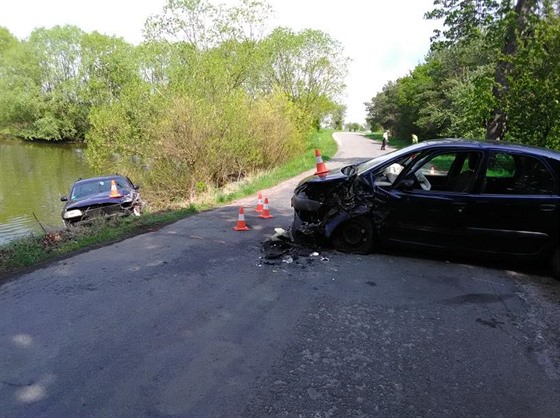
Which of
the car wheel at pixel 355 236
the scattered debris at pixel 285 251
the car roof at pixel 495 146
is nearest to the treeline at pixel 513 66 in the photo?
the car roof at pixel 495 146

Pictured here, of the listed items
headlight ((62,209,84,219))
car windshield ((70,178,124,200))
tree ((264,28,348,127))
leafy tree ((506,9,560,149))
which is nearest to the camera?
headlight ((62,209,84,219))

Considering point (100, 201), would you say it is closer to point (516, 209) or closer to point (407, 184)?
point (407, 184)

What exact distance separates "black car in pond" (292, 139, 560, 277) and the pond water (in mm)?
6958

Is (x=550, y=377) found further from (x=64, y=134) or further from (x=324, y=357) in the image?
(x=64, y=134)

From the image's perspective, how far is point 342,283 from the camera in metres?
4.70

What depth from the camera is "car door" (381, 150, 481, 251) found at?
200 inches

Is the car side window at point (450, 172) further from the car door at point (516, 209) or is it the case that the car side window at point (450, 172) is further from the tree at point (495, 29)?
the tree at point (495, 29)

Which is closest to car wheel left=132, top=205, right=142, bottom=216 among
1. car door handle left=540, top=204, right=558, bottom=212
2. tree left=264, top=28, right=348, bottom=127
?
car door handle left=540, top=204, right=558, bottom=212

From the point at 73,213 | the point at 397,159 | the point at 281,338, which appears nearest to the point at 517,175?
the point at 397,159

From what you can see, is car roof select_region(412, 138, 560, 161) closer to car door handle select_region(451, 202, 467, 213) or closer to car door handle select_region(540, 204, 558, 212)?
car door handle select_region(540, 204, 558, 212)

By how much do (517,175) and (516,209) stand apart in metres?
0.56

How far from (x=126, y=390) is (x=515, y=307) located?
156 inches

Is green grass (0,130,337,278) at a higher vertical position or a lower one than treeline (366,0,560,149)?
lower

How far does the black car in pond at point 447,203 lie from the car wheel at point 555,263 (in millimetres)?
12
